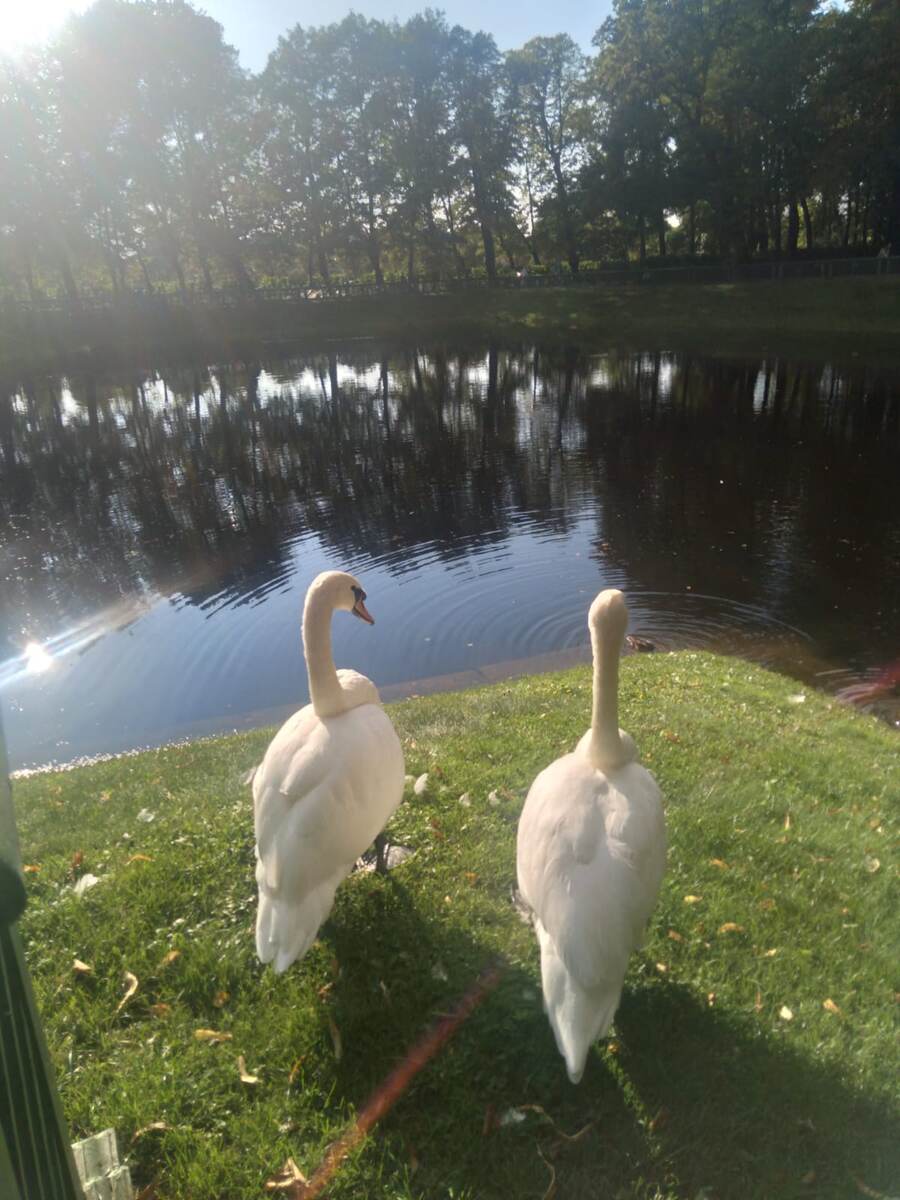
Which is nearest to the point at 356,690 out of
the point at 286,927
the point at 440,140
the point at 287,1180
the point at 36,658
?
the point at 286,927

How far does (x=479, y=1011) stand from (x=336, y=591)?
2301 mm

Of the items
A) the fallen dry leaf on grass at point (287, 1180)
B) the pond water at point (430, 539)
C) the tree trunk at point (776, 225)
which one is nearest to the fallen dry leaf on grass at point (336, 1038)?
the fallen dry leaf on grass at point (287, 1180)

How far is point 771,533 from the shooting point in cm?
1484

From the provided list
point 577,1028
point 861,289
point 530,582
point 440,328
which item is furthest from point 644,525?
point 440,328

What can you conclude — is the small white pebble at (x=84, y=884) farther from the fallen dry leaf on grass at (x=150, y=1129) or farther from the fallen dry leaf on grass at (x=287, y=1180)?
the fallen dry leaf on grass at (x=287, y=1180)

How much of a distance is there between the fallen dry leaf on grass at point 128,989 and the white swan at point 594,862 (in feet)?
6.12

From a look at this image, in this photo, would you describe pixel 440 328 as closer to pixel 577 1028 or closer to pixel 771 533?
pixel 771 533

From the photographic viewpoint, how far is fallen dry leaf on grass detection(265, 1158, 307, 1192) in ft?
9.20

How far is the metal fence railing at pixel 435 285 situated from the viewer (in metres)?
42.6

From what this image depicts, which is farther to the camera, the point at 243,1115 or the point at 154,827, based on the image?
the point at 154,827

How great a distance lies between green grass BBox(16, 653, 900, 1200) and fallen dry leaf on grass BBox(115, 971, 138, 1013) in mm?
34

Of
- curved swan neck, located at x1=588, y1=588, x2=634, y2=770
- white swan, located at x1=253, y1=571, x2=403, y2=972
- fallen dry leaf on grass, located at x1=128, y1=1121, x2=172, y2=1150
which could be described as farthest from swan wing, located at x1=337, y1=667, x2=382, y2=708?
fallen dry leaf on grass, located at x1=128, y1=1121, x2=172, y2=1150

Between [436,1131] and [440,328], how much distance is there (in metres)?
54.3

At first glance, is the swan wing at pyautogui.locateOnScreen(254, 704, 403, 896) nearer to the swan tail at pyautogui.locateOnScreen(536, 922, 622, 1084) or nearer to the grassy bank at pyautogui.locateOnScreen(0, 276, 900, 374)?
the swan tail at pyautogui.locateOnScreen(536, 922, 622, 1084)
